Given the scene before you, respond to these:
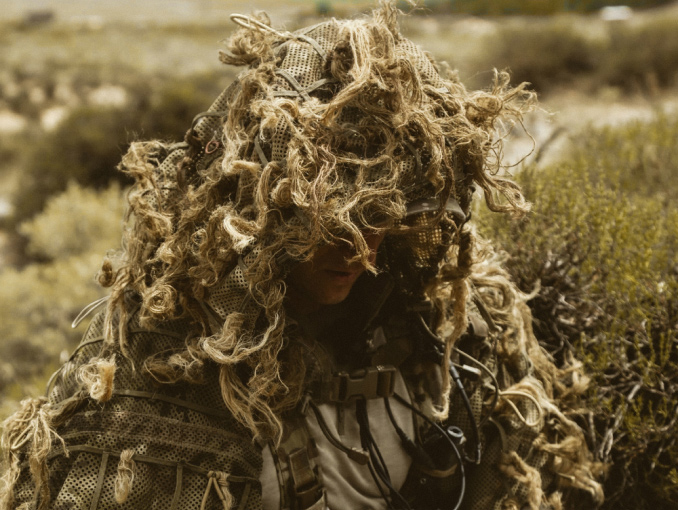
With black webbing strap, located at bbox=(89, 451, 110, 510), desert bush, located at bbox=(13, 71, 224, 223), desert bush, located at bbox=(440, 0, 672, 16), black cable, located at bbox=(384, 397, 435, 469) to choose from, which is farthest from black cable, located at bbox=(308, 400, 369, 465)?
desert bush, located at bbox=(440, 0, 672, 16)

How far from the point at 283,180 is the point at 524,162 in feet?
6.62

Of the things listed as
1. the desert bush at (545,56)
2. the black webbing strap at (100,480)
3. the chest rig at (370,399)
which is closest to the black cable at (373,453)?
the chest rig at (370,399)

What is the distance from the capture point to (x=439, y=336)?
1.87 metres

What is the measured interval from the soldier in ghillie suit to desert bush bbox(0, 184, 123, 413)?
2.51 metres

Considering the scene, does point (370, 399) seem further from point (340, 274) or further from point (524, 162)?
point (524, 162)

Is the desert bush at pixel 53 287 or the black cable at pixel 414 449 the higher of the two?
the black cable at pixel 414 449

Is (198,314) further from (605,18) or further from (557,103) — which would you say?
(605,18)

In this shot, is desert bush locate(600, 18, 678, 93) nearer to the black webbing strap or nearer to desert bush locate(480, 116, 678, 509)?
desert bush locate(480, 116, 678, 509)

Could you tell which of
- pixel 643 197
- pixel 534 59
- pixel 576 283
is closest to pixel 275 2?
pixel 534 59

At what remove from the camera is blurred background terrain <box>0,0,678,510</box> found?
2.19 m

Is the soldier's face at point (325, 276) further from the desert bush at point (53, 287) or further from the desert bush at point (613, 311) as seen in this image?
the desert bush at point (53, 287)

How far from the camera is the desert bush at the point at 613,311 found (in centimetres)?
211

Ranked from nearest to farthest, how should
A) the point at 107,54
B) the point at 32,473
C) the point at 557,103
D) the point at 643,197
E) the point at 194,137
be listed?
the point at 32,473 → the point at 194,137 → the point at 643,197 → the point at 557,103 → the point at 107,54

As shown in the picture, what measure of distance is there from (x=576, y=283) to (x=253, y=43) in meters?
1.51
